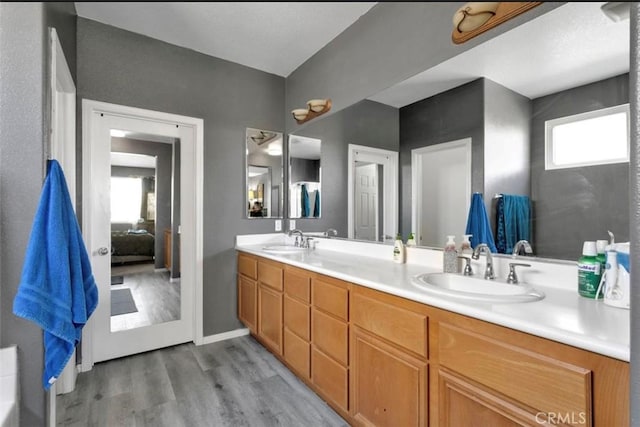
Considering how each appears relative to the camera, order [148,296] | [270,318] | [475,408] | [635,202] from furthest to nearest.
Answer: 1. [148,296]
2. [270,318]
3. [475,408]
4. [635,202]

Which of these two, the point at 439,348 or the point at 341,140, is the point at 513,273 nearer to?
the point at 439,348

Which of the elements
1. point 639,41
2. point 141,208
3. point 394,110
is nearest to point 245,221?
point 141,208

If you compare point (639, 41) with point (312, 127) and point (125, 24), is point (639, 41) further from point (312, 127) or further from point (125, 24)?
point (125, 24)

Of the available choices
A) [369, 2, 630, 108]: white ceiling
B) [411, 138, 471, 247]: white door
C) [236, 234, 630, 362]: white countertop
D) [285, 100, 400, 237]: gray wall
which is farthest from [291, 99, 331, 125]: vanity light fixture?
[236, 234, 630, 362]: white countertop

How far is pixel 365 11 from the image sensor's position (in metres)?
2.32

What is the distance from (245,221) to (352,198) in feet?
3.59

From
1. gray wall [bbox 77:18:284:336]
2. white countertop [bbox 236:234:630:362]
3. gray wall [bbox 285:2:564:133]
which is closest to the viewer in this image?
white countertop [bbox 236:234:630:362]

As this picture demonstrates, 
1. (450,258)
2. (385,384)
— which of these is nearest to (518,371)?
(385,384)

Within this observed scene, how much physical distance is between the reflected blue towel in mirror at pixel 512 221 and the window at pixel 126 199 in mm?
2580

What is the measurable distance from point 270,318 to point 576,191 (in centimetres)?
203

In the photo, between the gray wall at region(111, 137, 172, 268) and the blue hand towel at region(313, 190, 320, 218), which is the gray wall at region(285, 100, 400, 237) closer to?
the blue hand towel at region(313, 190, 320, 218)

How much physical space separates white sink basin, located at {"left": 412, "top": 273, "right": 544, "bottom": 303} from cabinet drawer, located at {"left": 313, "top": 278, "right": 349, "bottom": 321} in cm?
41

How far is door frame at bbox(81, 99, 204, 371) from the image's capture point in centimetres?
235

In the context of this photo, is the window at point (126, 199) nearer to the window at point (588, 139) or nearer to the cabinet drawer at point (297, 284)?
the cabinet drawer at point (297, 284)
